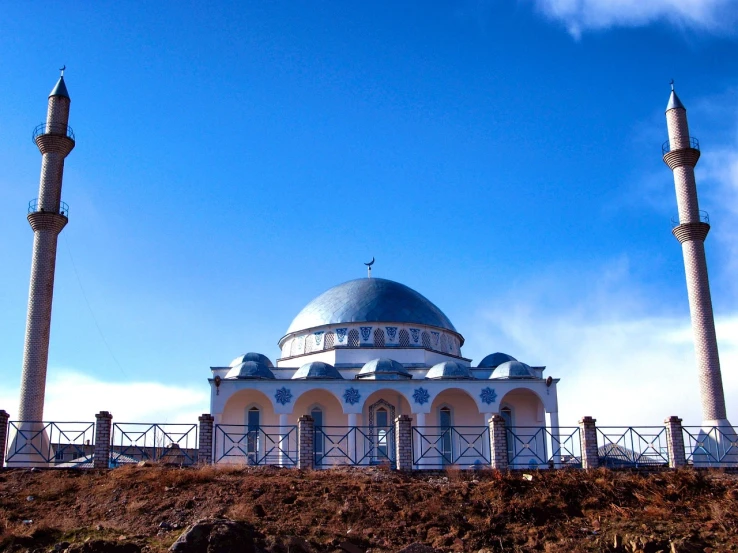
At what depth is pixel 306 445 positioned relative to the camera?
18.1 metres

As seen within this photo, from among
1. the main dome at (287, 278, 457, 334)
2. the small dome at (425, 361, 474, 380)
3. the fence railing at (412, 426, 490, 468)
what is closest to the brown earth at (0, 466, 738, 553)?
the fence railing at (412, 426, 490, 468)

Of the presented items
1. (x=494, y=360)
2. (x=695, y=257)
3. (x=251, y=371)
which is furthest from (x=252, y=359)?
(x=695, y=257)

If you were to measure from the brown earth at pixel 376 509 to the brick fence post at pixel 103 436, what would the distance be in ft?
2.25

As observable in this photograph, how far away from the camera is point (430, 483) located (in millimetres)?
16469

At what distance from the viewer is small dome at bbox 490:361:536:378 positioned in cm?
2528

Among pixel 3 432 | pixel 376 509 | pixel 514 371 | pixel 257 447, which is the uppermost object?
pixel 514 371

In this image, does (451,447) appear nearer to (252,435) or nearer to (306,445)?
(252,435)

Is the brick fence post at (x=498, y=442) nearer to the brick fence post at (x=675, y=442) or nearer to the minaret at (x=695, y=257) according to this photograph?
the brick fence post at (x=675, y=442)

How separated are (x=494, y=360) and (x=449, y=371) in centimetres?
369

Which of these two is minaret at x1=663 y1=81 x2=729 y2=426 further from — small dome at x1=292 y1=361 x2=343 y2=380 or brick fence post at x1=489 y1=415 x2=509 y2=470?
small dome at x1=292 y1=361 x2=343 y2=380

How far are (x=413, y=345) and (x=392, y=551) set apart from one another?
15.3 m

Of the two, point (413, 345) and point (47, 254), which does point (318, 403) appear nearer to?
point (413, 345)

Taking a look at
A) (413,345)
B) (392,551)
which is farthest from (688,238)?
(392,551)

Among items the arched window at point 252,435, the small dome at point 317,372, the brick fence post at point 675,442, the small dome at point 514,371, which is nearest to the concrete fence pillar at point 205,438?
the arched window at point 252,435
